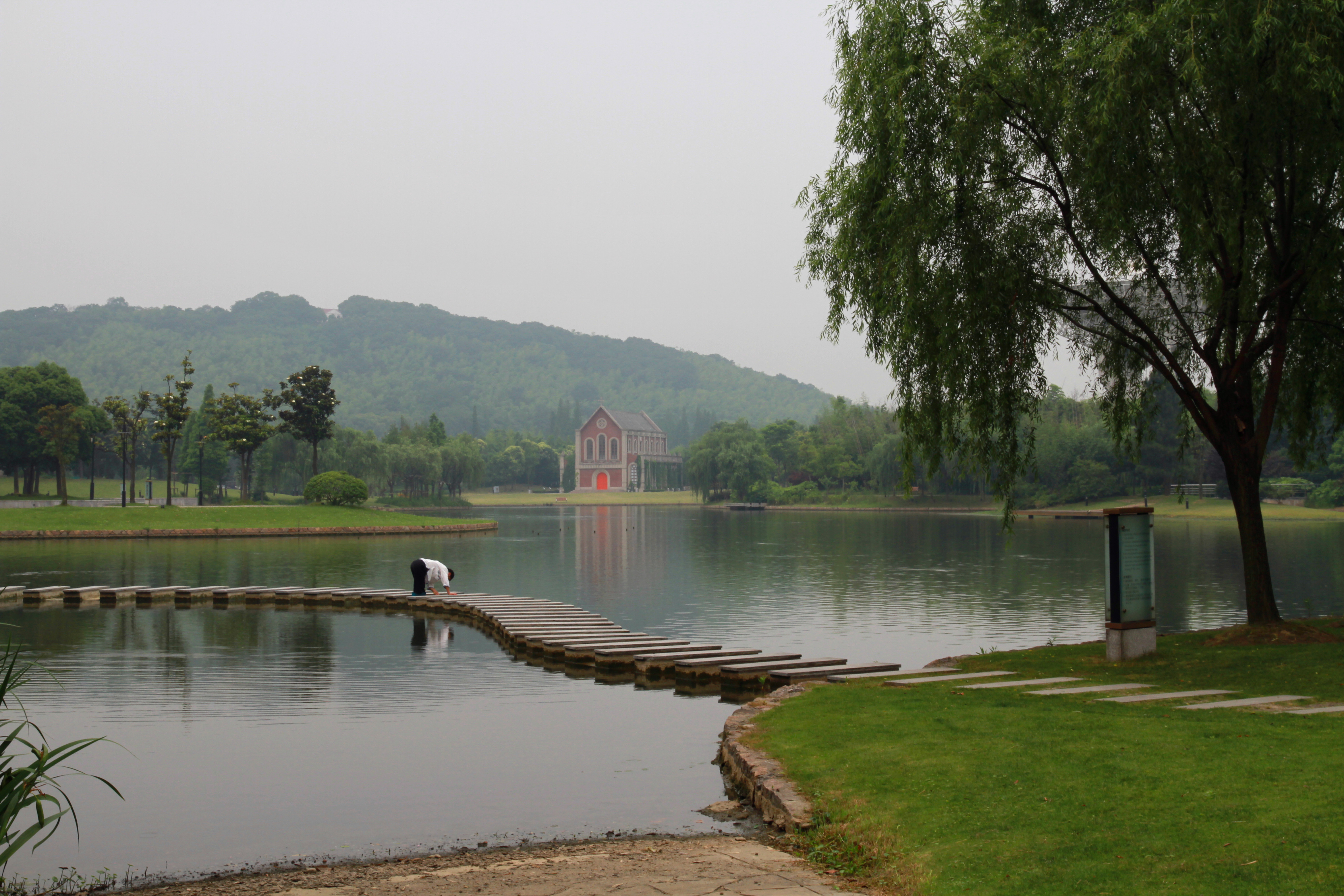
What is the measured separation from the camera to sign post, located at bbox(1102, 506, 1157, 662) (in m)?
14.1

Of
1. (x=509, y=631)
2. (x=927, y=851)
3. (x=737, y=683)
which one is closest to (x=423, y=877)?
(x=927, y=851)

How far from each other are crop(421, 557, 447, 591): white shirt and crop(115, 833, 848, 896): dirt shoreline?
19.6 metres

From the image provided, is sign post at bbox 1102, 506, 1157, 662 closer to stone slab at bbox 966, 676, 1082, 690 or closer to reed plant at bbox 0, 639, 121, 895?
stone slab at bbox 966, 676, 1082, 690

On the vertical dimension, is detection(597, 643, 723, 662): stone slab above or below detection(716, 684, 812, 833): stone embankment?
below

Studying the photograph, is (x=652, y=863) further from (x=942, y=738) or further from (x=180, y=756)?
(x=180, y=756)

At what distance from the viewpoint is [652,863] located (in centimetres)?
734

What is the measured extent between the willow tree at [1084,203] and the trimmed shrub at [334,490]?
60.1 meters

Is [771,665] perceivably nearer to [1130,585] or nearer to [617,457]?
[1130,585]

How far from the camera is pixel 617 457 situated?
527ft

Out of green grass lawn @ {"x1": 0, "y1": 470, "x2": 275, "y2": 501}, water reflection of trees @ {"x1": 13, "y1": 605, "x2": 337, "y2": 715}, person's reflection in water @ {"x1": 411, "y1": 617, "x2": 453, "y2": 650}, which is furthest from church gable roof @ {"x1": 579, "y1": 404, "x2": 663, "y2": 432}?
person's reflection in water @ {"x1": 411, "y1": 617, "x2": 453, "y2": 650}

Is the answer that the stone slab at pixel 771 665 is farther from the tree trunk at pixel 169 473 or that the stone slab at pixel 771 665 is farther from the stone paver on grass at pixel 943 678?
the tree trunk at pixel 169 473

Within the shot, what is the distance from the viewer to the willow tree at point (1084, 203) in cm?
1296

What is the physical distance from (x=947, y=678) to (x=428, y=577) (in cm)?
1725

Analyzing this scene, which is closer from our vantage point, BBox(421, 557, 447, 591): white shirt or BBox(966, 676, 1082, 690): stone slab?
BBox(966, 676, 1082, 690): stone slab
